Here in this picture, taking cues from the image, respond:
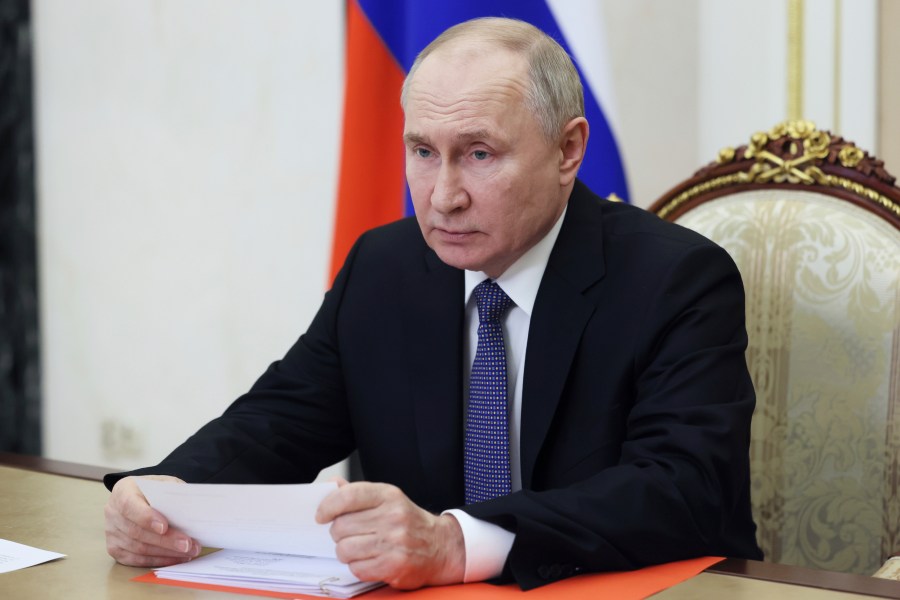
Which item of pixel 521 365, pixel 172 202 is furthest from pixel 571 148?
pixel 172 202

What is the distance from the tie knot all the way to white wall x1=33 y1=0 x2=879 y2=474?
1447mm

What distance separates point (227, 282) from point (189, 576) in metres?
2.74

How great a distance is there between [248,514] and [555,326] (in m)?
0.65

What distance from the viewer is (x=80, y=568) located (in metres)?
1.50

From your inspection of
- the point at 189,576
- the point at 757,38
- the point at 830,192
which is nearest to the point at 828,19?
the point at 757,38

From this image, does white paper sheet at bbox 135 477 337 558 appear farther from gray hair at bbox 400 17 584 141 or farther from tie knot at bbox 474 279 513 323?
gray hair at bbox 400 17 584 141

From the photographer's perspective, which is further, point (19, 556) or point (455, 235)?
point (455, 235)

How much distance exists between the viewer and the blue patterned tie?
1.85 meters

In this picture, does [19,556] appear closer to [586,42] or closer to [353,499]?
[353,499]


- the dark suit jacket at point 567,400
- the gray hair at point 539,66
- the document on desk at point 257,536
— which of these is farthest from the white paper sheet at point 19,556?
the gray hair at point 539,66

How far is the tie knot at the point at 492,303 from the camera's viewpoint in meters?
1.93

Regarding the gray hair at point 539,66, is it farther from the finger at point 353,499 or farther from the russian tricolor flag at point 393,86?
the russian tricolor flag at point 393,86

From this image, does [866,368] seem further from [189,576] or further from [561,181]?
[189,576]

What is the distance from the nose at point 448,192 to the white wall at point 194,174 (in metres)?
1.54
